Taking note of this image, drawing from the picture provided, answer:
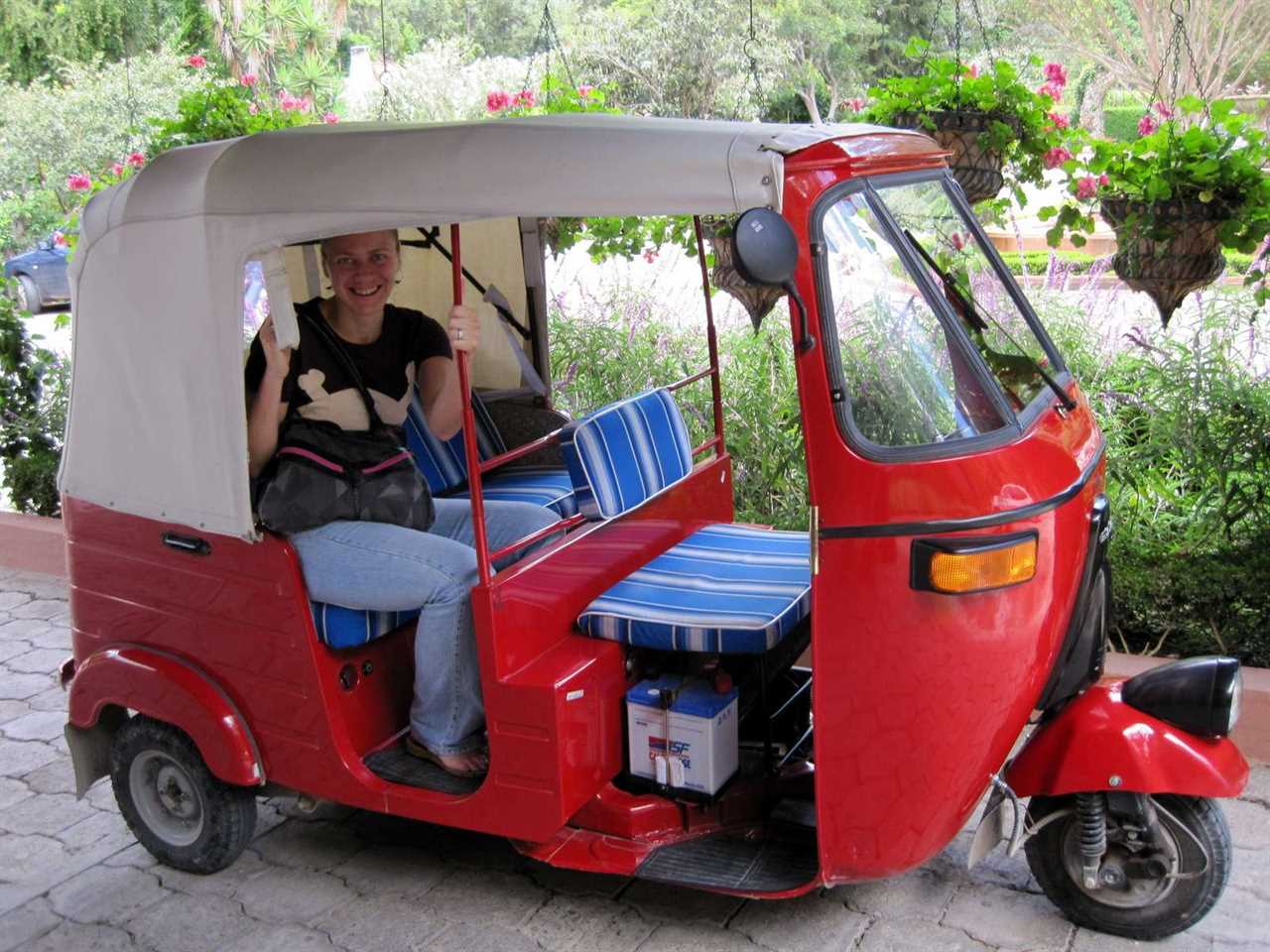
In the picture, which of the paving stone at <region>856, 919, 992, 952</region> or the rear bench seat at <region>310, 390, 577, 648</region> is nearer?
the paving stone at <region>856, 919, 992, 952</region>

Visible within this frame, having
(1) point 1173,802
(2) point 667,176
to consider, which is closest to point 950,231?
(2) point 667,176

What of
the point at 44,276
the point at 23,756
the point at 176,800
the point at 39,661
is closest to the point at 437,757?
the point at 176,800

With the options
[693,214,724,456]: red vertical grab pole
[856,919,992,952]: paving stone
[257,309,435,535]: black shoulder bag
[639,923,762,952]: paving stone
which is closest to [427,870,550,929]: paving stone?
[639,923,762,952]: paving stone

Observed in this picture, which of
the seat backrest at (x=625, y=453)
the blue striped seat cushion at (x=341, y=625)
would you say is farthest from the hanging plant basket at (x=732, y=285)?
the blue striped seat cushion at (x=341, y=625)

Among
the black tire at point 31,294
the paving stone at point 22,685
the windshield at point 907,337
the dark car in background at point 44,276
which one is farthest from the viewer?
the dark car in background at point 44,276

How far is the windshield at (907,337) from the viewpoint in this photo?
8.79 ft

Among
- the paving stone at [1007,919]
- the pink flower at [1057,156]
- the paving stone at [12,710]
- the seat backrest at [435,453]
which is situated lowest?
the paving stone at [12,710]

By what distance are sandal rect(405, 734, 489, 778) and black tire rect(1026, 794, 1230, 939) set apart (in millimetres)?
1400

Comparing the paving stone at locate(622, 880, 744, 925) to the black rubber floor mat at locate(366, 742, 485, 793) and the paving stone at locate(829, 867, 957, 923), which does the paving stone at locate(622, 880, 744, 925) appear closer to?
the paving stone at locate(829, 867, 957, 923)

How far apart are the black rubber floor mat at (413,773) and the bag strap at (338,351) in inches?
35.7

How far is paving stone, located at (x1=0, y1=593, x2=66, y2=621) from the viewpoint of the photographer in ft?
19.3

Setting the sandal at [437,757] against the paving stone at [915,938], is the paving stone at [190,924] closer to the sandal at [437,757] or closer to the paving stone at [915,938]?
the sandal at [437,757]

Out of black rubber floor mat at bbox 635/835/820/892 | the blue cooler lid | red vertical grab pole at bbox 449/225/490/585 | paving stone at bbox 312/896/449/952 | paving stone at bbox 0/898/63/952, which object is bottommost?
paving stone at bbox 0/898/63/952

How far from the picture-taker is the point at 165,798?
3627 mm
